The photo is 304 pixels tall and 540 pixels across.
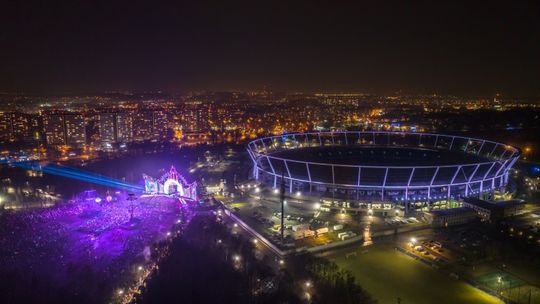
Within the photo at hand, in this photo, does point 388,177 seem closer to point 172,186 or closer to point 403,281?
point 403,281

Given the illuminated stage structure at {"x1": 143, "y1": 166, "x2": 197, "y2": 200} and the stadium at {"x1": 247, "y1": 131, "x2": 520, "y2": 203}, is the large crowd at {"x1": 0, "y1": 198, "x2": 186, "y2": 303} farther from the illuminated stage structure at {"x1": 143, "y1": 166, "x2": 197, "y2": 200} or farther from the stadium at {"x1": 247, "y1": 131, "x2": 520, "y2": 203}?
the stadium at {"x1": 247, "y1": 131, "x2": 520, "y2": 203}

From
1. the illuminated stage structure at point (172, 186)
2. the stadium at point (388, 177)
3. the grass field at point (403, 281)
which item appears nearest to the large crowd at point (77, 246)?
the illuminated stage structure at point (172, 186)

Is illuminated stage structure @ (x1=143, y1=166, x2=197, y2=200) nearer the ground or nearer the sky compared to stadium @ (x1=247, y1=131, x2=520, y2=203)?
nearer the ground

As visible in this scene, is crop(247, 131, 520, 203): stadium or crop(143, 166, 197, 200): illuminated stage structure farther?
crop(143, 166, 197, 200): illuminated stage structure

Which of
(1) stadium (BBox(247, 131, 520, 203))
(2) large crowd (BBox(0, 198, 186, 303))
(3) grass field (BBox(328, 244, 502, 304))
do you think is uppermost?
(1) stadium (BBox(247, 131, 520, 203))

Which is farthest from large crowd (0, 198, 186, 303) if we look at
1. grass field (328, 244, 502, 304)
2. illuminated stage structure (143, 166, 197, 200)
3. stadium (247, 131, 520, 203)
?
grass field (328, 244, 502, 304)

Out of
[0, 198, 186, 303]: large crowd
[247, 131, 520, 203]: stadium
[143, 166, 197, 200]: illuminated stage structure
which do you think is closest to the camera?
[0, 198, 186, 303]: large crowd

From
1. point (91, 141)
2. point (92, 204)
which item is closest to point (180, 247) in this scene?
point (92, 204)

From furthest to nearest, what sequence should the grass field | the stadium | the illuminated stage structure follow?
1. the illuminated stage structure
2. the stadium
3. the grass field
